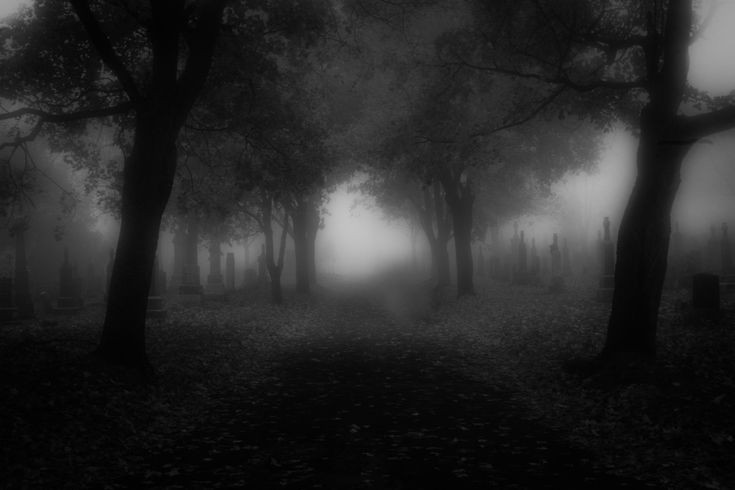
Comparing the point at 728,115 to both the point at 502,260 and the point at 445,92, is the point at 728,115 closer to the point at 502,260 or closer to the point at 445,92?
Answer: the point at 445,92

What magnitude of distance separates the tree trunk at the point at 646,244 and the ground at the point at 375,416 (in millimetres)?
656

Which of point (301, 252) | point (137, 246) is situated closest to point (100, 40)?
point (137, 246)

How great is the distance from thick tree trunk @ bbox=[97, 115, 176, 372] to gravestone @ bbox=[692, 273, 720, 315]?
11959 mm

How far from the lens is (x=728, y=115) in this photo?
9.20 metres

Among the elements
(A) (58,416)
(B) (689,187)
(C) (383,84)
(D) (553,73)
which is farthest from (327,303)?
(B) (689,187)

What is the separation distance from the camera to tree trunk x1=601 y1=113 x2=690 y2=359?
9.84 metres

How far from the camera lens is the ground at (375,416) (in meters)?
6.13

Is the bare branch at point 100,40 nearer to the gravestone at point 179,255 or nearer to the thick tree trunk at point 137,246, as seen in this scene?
the thick tree trunk at point 137,246

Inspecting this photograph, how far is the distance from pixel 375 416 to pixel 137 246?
5.21 m

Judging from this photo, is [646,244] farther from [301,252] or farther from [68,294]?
[301,252]

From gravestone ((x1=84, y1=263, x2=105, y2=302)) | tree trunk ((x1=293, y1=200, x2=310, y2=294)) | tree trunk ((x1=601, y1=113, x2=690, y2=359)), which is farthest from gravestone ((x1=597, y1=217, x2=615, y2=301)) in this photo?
gravestone ((x1=84, y1=263, x2=105, y2=302))

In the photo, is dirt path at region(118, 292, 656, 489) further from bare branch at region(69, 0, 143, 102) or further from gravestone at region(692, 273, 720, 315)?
gravestone at region(692, 273, 720, 315)

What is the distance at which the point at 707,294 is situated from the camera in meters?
13.2

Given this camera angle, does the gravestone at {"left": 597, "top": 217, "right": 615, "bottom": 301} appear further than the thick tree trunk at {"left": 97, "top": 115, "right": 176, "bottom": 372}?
Yes
